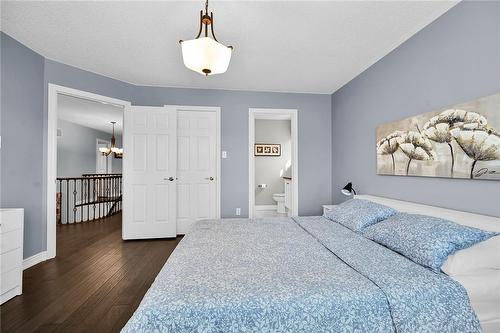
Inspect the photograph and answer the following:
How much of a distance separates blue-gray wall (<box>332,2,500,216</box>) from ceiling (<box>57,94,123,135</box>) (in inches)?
181

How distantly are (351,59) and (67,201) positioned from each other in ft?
18.6

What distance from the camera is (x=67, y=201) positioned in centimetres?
459

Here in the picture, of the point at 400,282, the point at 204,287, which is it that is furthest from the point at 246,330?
the point at 400,282

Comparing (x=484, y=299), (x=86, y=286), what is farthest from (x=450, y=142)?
(x=86, y=286)

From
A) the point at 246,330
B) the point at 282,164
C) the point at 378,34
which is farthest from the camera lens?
the point at 282,164

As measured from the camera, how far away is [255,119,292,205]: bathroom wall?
6184 mm

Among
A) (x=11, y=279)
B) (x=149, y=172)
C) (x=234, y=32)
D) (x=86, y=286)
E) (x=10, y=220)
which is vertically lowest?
(x=86, y=286)

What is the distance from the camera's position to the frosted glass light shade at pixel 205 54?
5.53ft

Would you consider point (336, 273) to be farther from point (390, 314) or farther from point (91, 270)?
point (91, 270)

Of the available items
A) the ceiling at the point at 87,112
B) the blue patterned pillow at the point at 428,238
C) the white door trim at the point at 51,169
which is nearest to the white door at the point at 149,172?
the white door trim at the point at 51,169

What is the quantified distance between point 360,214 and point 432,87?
4.38ft

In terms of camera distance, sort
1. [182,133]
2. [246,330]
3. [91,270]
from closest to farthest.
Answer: [246,330]
[91,270]
[182,133]

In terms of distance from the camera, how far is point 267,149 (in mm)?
6188

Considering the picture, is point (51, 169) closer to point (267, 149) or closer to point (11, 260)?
point (11, 260)
